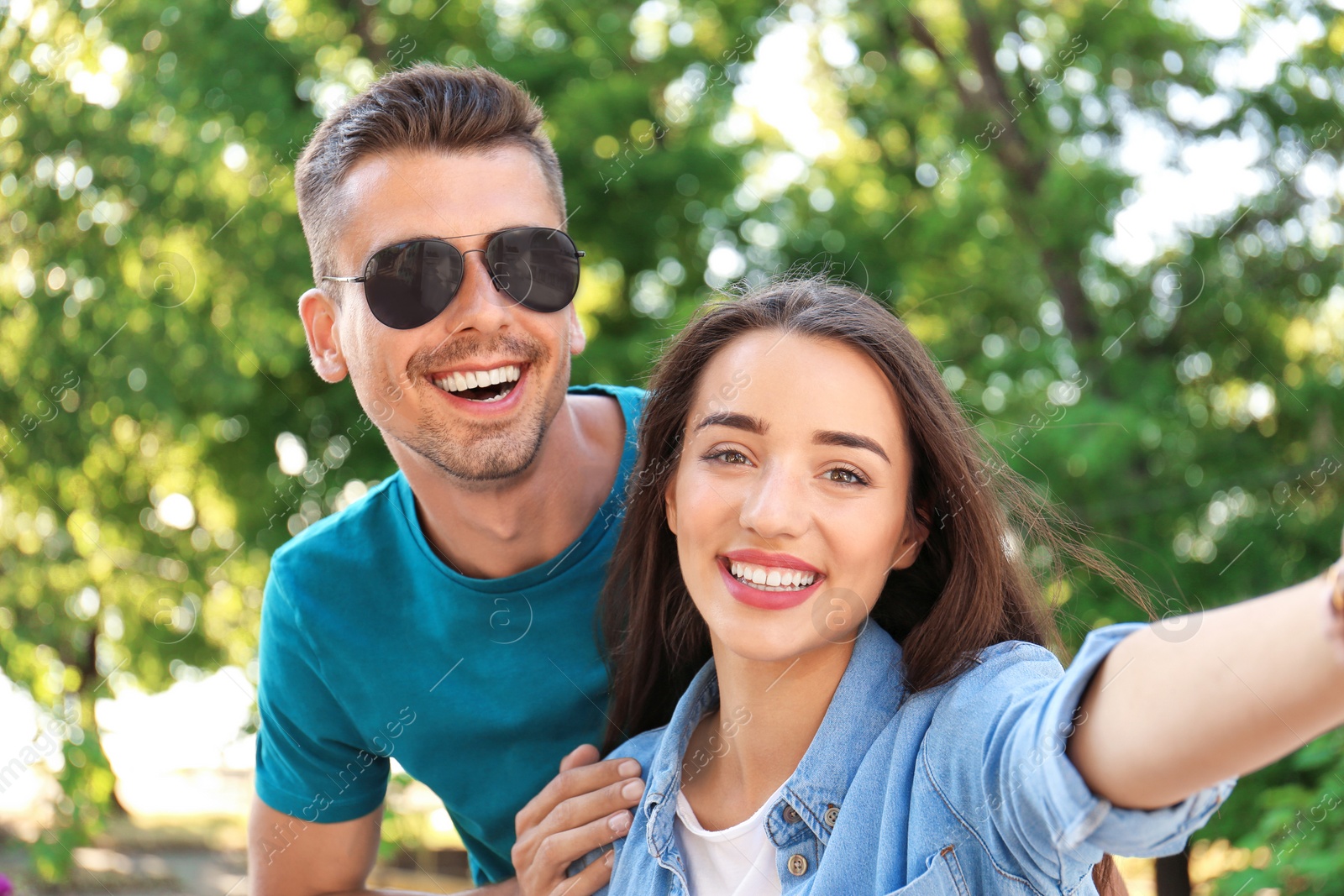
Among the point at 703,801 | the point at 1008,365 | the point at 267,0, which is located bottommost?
the point at 1008,365

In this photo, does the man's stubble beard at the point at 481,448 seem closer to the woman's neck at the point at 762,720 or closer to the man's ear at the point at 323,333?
the man's ear at the point at 323,333

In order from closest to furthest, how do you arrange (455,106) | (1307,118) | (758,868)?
(758,868) < (455,106) < (1307,118)

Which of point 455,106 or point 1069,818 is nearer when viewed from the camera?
point 1069,818

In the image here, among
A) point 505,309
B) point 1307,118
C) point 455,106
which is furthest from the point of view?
point 1307,118

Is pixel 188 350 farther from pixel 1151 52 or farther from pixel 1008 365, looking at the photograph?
pixel 1151 52

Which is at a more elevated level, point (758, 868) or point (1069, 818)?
point (1069, 818)

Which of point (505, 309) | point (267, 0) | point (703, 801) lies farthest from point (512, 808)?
point (267, 0)

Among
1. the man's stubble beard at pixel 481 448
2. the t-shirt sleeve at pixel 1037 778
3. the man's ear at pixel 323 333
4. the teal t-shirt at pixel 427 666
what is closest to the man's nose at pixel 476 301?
the man's stubble beard at pixel 481 448

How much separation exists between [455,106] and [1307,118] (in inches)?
231

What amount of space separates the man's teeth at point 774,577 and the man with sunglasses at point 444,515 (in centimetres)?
68

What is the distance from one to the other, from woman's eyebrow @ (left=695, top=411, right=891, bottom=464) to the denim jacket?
1.10 feet

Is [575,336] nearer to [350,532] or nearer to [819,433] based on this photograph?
[350,532]

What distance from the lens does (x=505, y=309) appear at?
2445 millimetres

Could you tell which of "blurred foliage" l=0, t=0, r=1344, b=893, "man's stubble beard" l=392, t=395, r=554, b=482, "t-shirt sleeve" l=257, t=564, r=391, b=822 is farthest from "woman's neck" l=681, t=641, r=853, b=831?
"blurred foliage" l=0, t=0, r=1344, b=893
